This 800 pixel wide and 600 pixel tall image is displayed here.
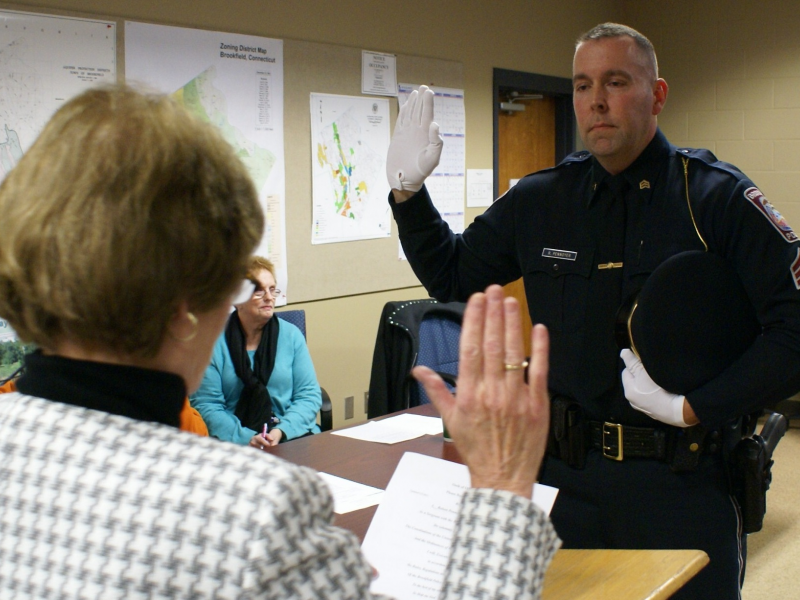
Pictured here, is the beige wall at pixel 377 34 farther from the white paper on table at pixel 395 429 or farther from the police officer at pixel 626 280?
the police officer at pixel 626 280

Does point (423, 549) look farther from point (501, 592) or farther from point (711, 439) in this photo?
point (711, 439)

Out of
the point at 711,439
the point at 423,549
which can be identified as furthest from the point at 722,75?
the point at 423,549

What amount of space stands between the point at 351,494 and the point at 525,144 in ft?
12.7

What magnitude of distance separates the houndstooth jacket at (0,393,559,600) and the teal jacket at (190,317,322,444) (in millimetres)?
2026

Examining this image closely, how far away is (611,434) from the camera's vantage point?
→ 68.1 inches

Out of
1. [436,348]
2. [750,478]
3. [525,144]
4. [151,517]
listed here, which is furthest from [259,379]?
[525,144]

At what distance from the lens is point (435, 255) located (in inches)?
77.3

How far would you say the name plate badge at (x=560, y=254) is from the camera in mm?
1850

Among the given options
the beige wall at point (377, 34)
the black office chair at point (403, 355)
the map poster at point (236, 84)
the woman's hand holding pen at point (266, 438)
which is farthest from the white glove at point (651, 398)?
the beige wall at point (377, 34)

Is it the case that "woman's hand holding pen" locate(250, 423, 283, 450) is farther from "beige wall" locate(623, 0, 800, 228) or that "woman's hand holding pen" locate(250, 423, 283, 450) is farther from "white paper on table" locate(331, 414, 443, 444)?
"beige wall" locate(623, 0, 800, 228)

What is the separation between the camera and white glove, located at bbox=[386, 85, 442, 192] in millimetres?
1862

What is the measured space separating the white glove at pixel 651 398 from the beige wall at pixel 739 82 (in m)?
3.94

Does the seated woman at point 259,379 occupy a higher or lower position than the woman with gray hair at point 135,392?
lower

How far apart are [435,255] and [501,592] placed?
4.09 feet
